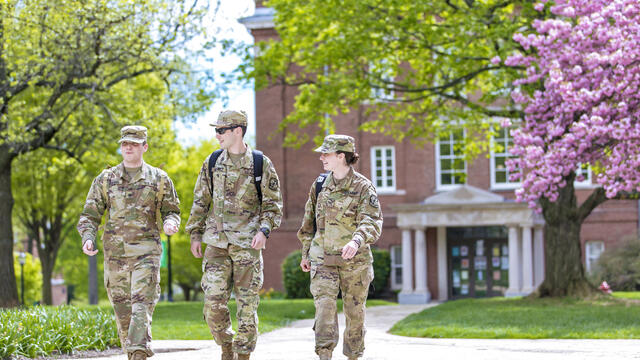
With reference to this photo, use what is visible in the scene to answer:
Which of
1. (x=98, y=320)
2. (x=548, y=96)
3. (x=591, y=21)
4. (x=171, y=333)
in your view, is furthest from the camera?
(x=548, y=96)

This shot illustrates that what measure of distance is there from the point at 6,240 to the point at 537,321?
11987 mm

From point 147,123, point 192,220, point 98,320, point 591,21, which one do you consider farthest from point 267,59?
point 192,220

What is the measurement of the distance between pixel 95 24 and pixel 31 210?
17.7 metres

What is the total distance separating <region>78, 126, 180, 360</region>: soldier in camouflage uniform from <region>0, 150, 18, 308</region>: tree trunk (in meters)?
13.1

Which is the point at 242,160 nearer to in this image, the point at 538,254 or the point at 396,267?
the point at 538,254

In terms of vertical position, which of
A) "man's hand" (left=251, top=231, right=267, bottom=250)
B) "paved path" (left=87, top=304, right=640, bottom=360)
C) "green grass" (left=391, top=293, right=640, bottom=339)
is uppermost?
"man's hand" (left=251, top=231, right=267, bottom=250)

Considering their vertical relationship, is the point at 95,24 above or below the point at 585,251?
above

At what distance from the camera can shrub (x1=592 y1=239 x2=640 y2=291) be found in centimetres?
2975

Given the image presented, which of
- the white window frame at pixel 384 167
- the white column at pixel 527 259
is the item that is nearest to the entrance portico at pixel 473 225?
the white column at pixel 527 259

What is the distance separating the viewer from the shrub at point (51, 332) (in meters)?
10.0

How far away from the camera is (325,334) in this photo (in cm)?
777

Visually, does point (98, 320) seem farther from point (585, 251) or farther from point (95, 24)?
point (585, 251)

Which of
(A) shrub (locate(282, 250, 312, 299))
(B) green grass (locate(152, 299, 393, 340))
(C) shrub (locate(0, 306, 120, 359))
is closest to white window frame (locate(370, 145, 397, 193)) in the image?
(A) shrub (locate(282, 250, 312, 299))

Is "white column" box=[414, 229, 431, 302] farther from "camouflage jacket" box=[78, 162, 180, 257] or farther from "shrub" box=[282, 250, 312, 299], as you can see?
"camouflage jacket" box=[78, 162, 180, 257]
